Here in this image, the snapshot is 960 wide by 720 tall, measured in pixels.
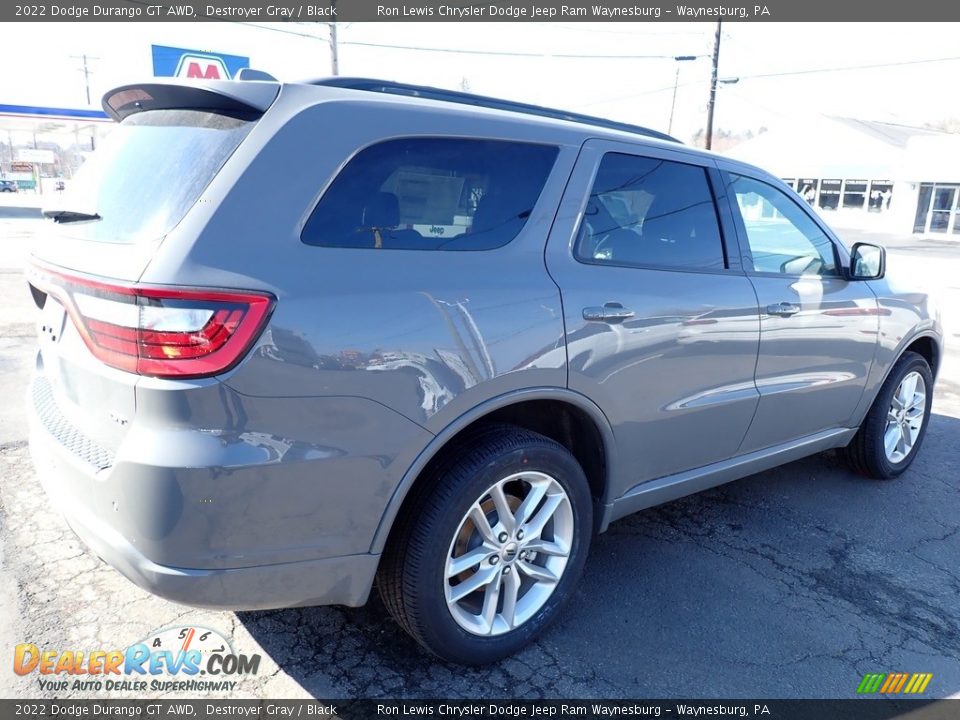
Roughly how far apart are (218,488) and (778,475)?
12.0 feet

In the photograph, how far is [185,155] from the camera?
2.15 m

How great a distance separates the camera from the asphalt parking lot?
2520 millimetres

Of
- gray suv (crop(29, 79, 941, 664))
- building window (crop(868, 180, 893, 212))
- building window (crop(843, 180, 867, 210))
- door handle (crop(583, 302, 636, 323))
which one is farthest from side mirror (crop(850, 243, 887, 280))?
building window (crop(843, 180, 867, 210))

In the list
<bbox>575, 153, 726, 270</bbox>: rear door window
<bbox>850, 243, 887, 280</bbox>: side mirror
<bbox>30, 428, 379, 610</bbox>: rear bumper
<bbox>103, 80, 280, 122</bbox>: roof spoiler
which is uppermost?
<bbox>103, 80, 280, 122</bbox>: roof spoiler

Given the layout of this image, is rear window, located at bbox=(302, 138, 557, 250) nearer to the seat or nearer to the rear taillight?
the seat

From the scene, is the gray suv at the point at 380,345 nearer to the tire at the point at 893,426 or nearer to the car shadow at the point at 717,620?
the car shadow at the point at 717,620

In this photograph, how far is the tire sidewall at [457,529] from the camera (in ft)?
7.52

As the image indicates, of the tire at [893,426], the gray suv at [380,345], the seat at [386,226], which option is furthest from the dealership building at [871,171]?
the seat at [386,226]

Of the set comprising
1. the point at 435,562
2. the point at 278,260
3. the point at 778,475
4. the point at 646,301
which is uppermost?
the point at 278,260

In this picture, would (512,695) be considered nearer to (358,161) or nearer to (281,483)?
(281,483)

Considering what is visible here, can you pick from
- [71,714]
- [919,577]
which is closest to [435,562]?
[71,714]

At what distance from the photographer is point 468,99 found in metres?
2.82

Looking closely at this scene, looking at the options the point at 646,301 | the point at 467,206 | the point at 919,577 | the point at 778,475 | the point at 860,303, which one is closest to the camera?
the point at 467,206

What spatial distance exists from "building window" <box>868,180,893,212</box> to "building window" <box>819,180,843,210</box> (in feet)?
6.07
